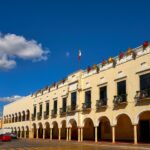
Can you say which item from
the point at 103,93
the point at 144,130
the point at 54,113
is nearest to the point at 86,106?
the point at 103,93

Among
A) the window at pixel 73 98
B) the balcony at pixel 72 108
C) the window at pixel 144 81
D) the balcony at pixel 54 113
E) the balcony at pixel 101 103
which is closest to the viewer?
the window at pixel 144 81

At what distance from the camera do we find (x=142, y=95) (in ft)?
95.0

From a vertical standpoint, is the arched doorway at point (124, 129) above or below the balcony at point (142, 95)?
below

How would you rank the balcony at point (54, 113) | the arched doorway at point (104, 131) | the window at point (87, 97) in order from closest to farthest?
the window at point (87, 97), the arched doorway at point (104, 131), the balcony at point (54, 113)

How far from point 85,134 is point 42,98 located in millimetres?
12664

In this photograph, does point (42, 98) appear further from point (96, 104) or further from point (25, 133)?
point (96, 104)

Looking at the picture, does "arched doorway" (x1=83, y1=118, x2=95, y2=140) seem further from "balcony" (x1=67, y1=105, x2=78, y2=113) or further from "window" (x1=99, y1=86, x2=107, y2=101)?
"window" (x1=99, y1=86, x2=107, y2=101)

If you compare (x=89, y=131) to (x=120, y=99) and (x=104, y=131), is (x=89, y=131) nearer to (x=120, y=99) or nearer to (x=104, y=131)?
(x=104, y=131)

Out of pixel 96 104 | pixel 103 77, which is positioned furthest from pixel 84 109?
pixel 103 77

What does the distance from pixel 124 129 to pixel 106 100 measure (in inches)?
180

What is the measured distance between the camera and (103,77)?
35406mm

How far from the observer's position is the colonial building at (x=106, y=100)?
2970 cm

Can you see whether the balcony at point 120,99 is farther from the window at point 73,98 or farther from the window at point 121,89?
the window at point 73,98

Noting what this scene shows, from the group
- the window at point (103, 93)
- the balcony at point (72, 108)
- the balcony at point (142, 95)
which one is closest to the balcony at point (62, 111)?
the balcony at point (72, 108)
